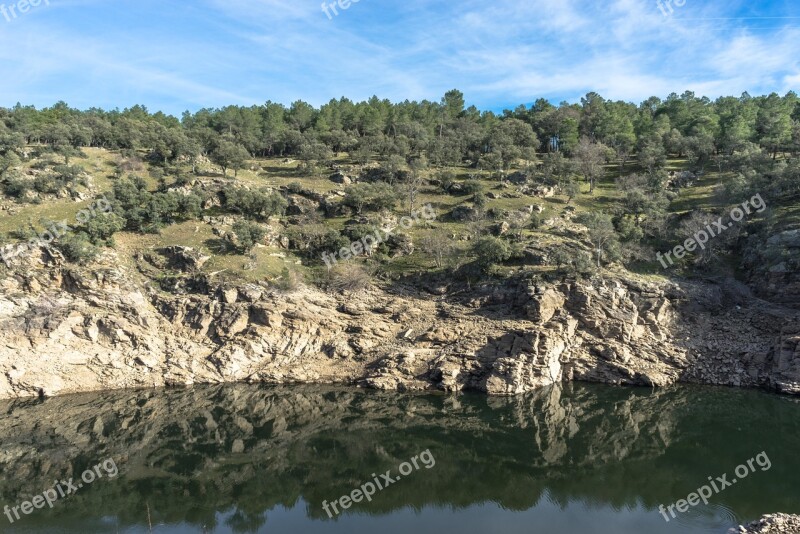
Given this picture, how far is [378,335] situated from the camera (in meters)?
42.6

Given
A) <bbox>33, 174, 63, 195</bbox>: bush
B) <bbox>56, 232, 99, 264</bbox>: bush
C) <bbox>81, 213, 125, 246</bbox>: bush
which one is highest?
<bbox>33, 174, 63, 195</bbox>: bush

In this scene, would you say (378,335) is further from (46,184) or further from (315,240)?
(46,184)

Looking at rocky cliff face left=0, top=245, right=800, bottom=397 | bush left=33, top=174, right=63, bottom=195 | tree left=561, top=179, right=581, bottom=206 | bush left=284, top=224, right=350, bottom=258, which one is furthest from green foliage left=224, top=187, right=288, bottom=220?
tree left=561, top=179, right=581, bottom=206

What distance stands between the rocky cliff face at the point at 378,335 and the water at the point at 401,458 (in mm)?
2118

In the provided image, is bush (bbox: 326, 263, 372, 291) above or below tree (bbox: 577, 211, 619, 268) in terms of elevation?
below

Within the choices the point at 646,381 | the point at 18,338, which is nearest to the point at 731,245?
the point at 646,381

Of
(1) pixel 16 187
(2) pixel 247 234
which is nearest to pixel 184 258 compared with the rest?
(2) pixel 247 234

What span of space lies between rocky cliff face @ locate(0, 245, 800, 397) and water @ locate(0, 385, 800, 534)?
2.12m

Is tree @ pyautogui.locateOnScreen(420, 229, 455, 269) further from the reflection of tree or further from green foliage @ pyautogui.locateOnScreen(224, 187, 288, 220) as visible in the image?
the reflection of tree

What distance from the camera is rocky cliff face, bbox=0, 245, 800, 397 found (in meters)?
37.5

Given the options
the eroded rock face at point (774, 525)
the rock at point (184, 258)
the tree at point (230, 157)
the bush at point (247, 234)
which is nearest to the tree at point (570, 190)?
the bush at point (247, 234)

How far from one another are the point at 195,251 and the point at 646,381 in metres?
43.4

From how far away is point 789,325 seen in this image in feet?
120

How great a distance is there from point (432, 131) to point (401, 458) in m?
75.0
